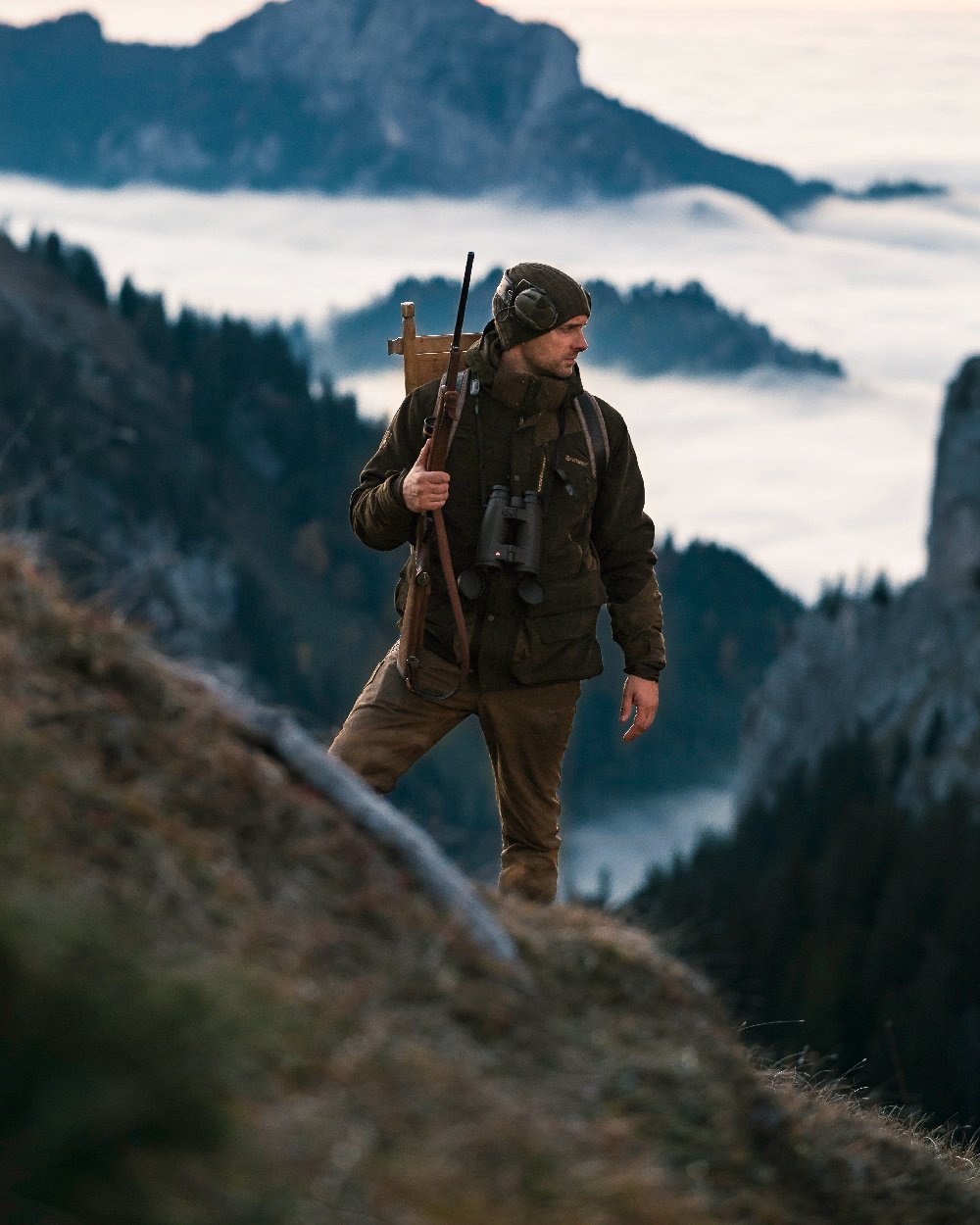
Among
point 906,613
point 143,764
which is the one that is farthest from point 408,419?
point 906,613

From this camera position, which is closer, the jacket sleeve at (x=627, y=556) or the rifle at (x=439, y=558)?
the rifle at (x=439, y=558)

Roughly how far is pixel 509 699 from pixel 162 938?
4236 mm

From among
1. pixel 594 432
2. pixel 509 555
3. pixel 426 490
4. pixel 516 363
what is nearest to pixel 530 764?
pixel 509 555

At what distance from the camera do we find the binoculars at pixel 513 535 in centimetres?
829

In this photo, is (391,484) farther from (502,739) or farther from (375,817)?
(375,817)

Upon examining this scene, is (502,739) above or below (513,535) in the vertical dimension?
below

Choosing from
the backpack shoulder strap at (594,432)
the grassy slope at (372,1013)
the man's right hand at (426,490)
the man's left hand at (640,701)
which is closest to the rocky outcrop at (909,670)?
the man's left hand at (640,701)

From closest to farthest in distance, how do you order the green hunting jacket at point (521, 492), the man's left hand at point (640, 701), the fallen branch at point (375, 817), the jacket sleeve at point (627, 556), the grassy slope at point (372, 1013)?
the grassy slope at point (372, 1013), the fallen branch at point (375, 817), the green hunting jacket at point (521, 492), the jacket sleeve at point (627, 556), the man's left hand at point (640, 701)

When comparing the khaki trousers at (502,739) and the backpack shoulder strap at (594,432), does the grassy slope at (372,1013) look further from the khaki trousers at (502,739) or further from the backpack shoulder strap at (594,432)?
the backpack shoulder strap at (594,432)

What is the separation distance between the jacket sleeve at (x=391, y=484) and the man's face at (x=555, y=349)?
25.4 inches

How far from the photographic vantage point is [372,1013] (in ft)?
15.5

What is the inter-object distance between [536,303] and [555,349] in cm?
27

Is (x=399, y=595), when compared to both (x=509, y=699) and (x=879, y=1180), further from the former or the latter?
(x=879, y=1180)

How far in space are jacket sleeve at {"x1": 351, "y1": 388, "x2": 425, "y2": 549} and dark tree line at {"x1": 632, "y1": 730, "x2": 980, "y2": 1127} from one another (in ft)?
275
